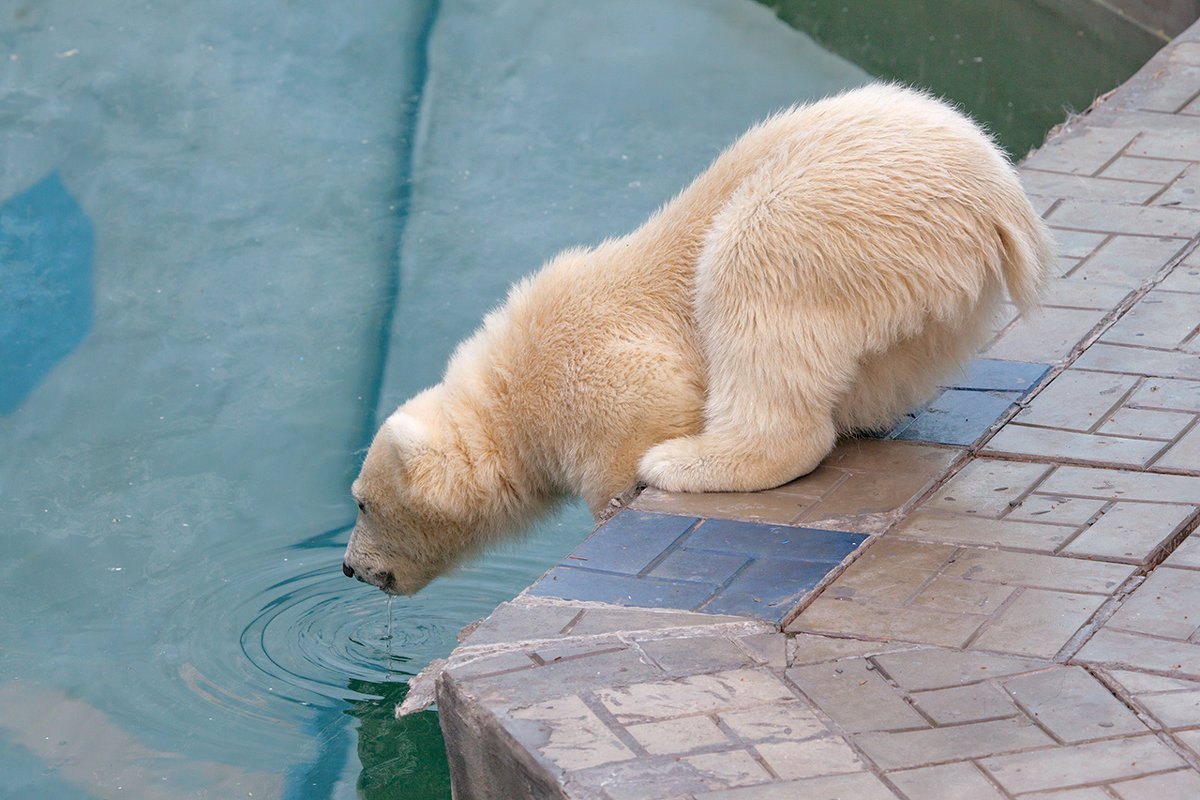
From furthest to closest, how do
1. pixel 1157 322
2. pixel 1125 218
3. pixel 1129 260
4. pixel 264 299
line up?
pixel 264 299
pixel 1125 218
pixel 1129 260
pixel 1157 322

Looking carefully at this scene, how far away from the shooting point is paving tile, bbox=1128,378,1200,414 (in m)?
4.19

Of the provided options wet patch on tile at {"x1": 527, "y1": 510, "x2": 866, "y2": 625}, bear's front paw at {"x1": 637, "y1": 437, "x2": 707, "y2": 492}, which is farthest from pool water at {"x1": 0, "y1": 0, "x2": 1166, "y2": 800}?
wet patch on tile at {"x1": 527, "y1": 510, "x2": 866, "y2": 625}

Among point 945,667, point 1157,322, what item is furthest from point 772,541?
point 1157,322

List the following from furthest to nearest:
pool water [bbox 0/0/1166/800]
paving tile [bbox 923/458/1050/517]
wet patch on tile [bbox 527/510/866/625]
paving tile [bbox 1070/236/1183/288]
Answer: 1. paving tile [bbox 1070/236/1183/288]
2. pool water [bbox 0/0/1166/800]
3. paving tile [bbox 923/458/1050/517]
4. wet patch on tile [bbox 527/510/866/625]

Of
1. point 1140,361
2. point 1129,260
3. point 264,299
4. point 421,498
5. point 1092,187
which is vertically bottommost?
point 264,299

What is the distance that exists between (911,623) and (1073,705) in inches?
18.1

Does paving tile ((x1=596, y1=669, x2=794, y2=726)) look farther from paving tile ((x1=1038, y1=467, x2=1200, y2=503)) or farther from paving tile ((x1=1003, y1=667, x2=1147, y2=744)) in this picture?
paving tile ((x1=1038, y1=467, x2=1200, y2=503))

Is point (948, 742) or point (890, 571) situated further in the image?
point (890, 571)

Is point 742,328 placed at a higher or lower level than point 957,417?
higher

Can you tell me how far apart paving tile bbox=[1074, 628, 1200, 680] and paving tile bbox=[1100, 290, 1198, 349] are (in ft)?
5.78

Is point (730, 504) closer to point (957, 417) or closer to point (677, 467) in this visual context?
point (677, 467)

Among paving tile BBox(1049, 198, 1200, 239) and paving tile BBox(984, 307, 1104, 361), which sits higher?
paving tile BBox(1049, 198, 1200, 239)

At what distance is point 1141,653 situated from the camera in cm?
305

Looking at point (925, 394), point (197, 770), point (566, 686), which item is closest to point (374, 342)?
point (197, 770)
